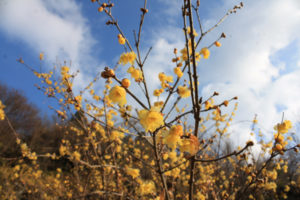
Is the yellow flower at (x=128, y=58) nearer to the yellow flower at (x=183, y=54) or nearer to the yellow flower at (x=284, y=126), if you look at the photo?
the yellow flower at (x=183, y=54)

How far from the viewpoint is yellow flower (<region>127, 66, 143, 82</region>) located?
1522 millimetres

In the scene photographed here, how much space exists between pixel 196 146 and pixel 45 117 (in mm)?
27425

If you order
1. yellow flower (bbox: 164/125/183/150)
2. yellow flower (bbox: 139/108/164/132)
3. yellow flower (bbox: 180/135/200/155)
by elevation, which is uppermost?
yellow flower (bbox: 139/108/164/132)

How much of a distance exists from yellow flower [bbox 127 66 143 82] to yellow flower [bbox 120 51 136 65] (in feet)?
0.43

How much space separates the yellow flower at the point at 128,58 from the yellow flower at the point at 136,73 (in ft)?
0.43

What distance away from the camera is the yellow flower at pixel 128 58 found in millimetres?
1621

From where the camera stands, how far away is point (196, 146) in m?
1.10

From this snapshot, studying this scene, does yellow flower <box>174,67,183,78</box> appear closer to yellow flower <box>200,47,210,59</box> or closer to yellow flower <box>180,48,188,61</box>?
yellow flower <box>180,48,188,61</box>

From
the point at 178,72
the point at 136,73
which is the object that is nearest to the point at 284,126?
the point at 178,72

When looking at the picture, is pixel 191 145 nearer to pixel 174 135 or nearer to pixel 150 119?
pixel 174 135

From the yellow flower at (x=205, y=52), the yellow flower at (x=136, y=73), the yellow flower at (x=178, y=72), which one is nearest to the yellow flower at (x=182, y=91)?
the yellow flower at (x=178, y=72)

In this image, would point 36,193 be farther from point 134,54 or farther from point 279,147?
point 279,147

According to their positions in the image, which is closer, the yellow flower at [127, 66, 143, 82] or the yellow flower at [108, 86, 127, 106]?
the yellow flower at [108, 86, 127, 106]

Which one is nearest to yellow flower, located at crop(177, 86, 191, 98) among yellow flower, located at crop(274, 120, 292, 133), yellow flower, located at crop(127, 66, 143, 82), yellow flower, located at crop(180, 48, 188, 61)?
yellow flower, located at crop(127, 66, 143, 82)
